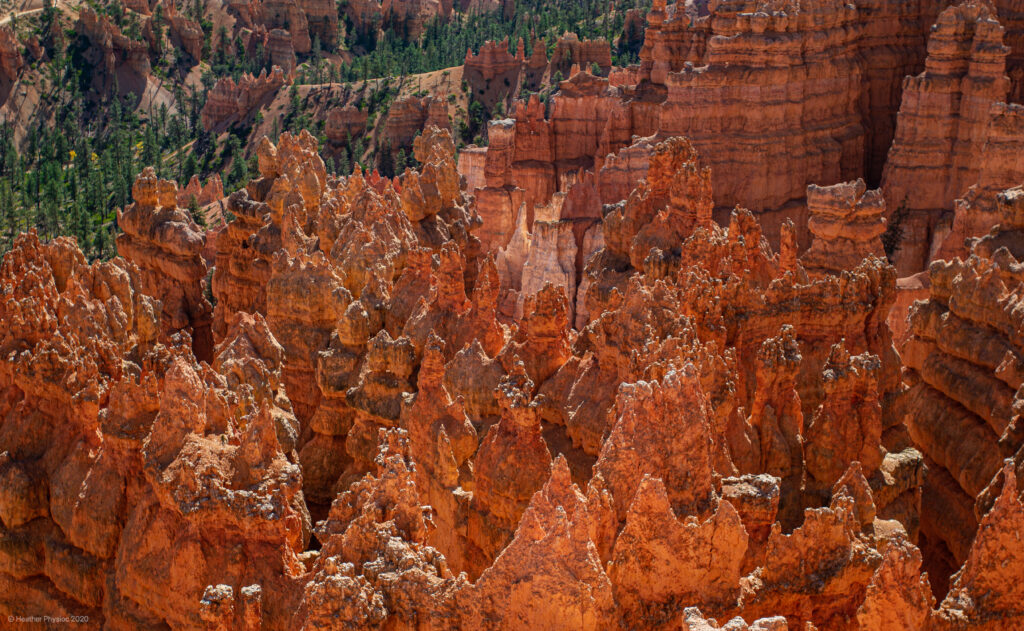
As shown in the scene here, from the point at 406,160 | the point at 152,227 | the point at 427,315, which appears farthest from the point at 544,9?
the point at 427,315

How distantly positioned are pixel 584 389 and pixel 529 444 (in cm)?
112

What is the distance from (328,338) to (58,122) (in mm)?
83023

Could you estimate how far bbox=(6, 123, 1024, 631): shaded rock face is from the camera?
7547 millimetres

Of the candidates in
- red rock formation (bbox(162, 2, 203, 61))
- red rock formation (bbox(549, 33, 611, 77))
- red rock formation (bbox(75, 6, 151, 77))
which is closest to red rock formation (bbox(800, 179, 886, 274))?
red rock formation (bbox(549, 33, 611, 77))

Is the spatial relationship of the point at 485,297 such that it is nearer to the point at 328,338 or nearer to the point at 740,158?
the point at 328,338

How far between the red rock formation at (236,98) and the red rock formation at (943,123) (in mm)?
66577

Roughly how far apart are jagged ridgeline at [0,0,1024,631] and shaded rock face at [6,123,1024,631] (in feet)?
0.10

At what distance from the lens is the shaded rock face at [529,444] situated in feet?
24.8

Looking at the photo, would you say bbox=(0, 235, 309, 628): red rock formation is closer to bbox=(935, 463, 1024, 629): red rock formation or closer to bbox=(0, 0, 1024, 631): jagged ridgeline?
bbox=(0, 0, 1024, 631): jagged ridgeline

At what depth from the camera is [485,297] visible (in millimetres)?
14117

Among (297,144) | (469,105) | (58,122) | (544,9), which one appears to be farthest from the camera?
(544,9)

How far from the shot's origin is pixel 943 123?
29219 mm

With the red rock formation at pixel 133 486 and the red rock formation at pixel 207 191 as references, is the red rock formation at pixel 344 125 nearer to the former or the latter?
the red rock formation at pixel 207 191

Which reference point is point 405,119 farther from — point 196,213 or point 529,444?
point 529,444
